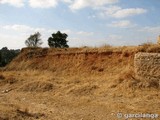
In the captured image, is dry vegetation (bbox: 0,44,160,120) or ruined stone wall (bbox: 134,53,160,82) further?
ruined stone wall (bbox: 134,53,160,82)

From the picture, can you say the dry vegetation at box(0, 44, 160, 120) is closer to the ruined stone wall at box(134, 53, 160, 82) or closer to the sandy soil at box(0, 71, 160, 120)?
the sandy soil at box(0, 71, 160, 120)

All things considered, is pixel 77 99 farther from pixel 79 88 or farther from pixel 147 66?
pixel 147 66

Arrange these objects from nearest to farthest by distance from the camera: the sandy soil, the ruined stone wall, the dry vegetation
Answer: the sandy soil < the dry vegetation < the ruined stone wall

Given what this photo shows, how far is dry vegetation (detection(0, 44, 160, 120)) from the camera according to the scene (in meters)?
10.7

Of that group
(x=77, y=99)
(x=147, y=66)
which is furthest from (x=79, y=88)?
(x=147, y=66)

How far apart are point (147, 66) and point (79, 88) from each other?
370 cm

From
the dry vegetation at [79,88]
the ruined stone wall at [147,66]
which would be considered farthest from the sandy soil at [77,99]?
the ruined stone wall at [147,66]

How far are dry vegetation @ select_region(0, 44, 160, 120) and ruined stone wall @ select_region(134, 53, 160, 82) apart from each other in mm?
427

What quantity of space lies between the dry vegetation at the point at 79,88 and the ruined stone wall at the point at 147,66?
0.43 metres

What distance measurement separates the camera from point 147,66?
537 inches

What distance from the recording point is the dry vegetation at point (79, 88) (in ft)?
35.0

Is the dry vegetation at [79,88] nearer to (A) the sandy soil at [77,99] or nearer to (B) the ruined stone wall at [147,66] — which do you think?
(A) the sandy soil at [77,99]

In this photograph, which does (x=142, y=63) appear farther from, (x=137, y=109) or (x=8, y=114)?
(x=8, y=114)

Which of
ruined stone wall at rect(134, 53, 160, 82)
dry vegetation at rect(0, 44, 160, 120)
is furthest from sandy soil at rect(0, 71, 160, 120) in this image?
ruined stone wall at rect(134, 53, 160, 82)
